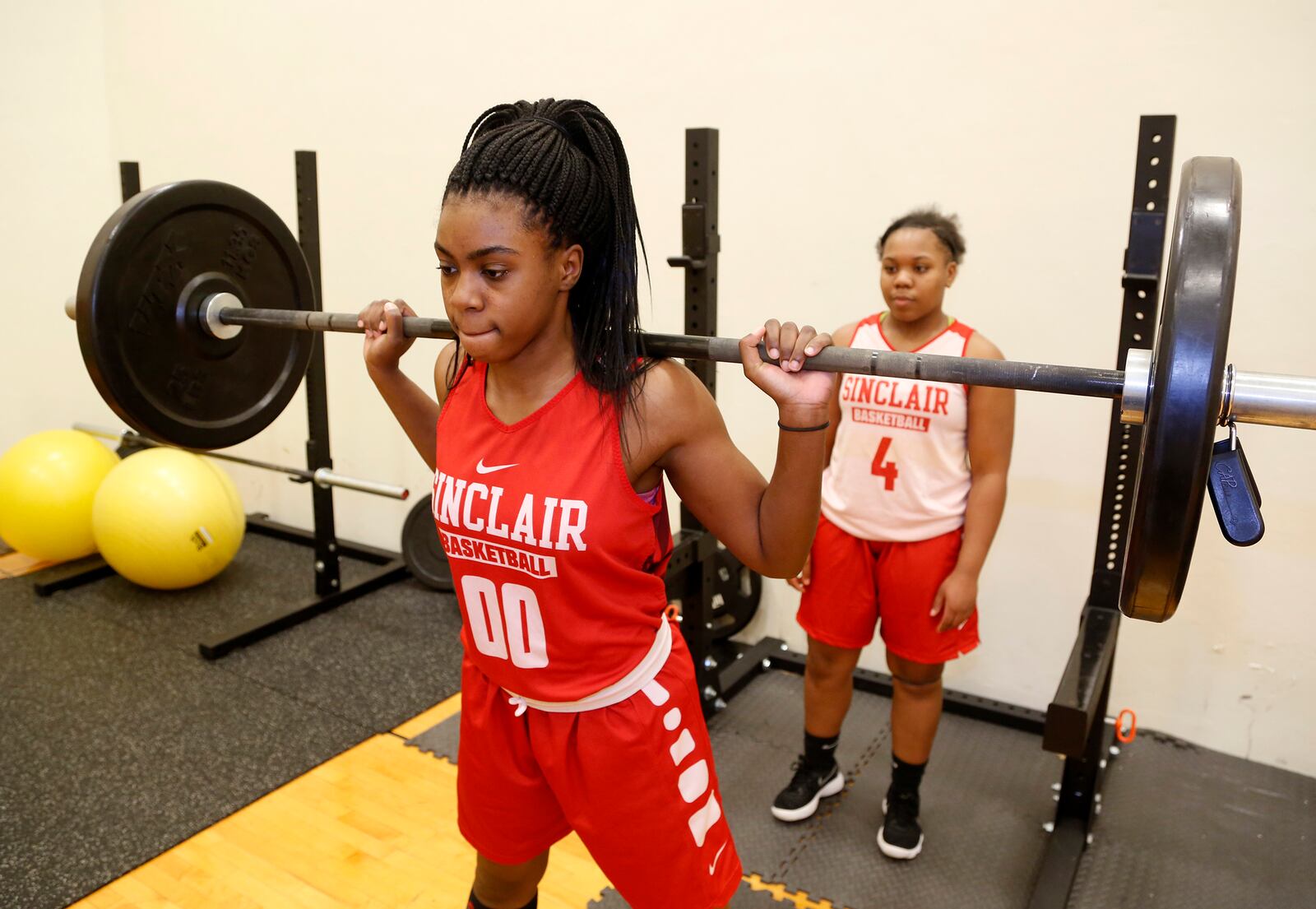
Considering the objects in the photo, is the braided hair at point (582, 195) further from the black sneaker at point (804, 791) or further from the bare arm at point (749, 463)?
the black sneaker at point (804, 791)

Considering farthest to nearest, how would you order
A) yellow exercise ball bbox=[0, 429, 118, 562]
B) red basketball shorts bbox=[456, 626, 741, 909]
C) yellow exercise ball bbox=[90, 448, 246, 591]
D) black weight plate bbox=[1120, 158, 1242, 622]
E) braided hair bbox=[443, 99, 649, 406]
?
yellow exercise ball bbox=[0, 429, 118, 562] → yellow exercise ball bbox=[90, 448, 246, 591] → red basketball shorts bbox=[456, 626, 741, 909] → braided hair bbox=[443, 99, 649, 406] → black weight plate bbox=[1120, 158, 1242, 622]

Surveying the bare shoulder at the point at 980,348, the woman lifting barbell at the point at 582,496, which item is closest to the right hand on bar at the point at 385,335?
the woman lifting barbell at the point at 582,496

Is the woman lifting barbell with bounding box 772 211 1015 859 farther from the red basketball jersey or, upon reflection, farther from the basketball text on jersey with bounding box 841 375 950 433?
the red basketball jersey

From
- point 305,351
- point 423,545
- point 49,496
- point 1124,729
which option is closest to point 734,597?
point 1124,729

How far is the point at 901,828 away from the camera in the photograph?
1.97m

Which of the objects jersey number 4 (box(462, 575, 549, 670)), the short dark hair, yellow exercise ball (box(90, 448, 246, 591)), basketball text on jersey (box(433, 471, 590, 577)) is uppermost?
the short dark hair

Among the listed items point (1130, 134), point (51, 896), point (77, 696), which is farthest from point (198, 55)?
point (1130, 134)

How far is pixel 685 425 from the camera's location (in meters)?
1.08

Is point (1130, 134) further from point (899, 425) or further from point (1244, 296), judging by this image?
point (899, 425)

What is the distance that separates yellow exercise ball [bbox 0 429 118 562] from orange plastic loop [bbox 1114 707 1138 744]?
324cm

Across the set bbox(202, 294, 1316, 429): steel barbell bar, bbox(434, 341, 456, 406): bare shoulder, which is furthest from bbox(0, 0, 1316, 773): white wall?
bbox(434, 341, 456, 406): bare shoulder

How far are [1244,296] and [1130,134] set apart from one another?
1.42 ft

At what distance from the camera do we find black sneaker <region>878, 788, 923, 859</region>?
76.9 inches

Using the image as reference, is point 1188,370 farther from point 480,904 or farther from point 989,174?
point 989,174
